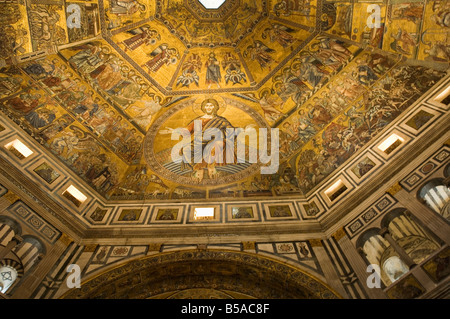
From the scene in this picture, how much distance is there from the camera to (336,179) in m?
11.2

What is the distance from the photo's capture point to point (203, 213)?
11.6 meters

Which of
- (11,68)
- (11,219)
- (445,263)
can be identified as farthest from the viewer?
(11,68)

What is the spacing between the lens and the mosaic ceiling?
11.0m

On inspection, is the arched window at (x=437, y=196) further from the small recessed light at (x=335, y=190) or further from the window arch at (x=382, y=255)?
the small recessed light at (x=335, y=190)

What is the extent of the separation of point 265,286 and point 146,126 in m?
8.31

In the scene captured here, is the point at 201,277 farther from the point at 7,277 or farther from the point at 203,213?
the point at 7,277

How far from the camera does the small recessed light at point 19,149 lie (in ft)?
32.7

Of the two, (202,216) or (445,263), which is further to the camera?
(202,216)

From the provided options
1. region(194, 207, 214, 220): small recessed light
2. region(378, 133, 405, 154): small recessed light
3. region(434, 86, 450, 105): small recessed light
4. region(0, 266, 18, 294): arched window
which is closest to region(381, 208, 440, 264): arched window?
region(378, 133, 405, 154): small recessed light

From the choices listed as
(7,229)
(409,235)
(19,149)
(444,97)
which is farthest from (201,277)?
(444,97)

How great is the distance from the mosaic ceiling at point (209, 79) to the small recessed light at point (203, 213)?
71 centimetres

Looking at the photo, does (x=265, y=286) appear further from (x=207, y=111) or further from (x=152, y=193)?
(x=207, y=111)

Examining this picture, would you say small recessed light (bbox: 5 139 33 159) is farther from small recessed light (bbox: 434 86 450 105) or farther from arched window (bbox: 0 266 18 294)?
small recessed light (bbox: 434 86 450 105)

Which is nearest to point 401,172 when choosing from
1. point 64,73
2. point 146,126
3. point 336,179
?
point 336,179
